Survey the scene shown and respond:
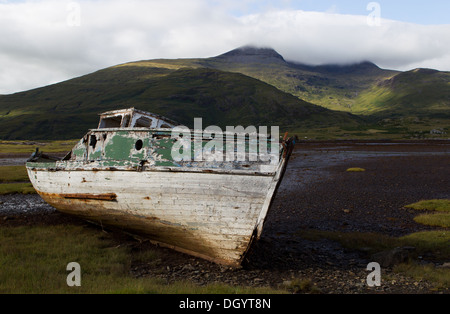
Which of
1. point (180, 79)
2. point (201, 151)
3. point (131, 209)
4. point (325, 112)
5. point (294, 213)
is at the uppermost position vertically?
point (180, 79)

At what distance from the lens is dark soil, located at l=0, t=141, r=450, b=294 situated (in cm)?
774

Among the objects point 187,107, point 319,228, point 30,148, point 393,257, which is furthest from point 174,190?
point 187,107

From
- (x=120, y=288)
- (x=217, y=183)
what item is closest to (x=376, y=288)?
(x=217, y=183)

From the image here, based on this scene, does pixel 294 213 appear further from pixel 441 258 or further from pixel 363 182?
Result: pixel 363 182

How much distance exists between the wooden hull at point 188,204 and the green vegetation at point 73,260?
975mm

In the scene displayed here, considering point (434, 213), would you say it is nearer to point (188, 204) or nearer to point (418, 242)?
point (418, 242)

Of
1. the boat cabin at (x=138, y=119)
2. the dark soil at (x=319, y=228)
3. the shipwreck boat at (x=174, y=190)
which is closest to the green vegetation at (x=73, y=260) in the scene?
the dark soil at (x=319, y=228)

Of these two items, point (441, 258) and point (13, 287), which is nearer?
point (13, 287)

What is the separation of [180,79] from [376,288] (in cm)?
19214

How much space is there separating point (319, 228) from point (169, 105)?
137 metres

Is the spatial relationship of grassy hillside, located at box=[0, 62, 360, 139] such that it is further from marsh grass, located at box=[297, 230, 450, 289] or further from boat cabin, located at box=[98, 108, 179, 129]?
marsh grass, located at box=[297, 230, 450, 289]

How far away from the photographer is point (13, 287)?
21.8ft

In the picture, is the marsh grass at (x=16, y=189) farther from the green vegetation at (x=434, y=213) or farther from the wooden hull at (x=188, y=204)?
the green vegetation at (x=434, y=213)

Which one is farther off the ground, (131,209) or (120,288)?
(131,209)
